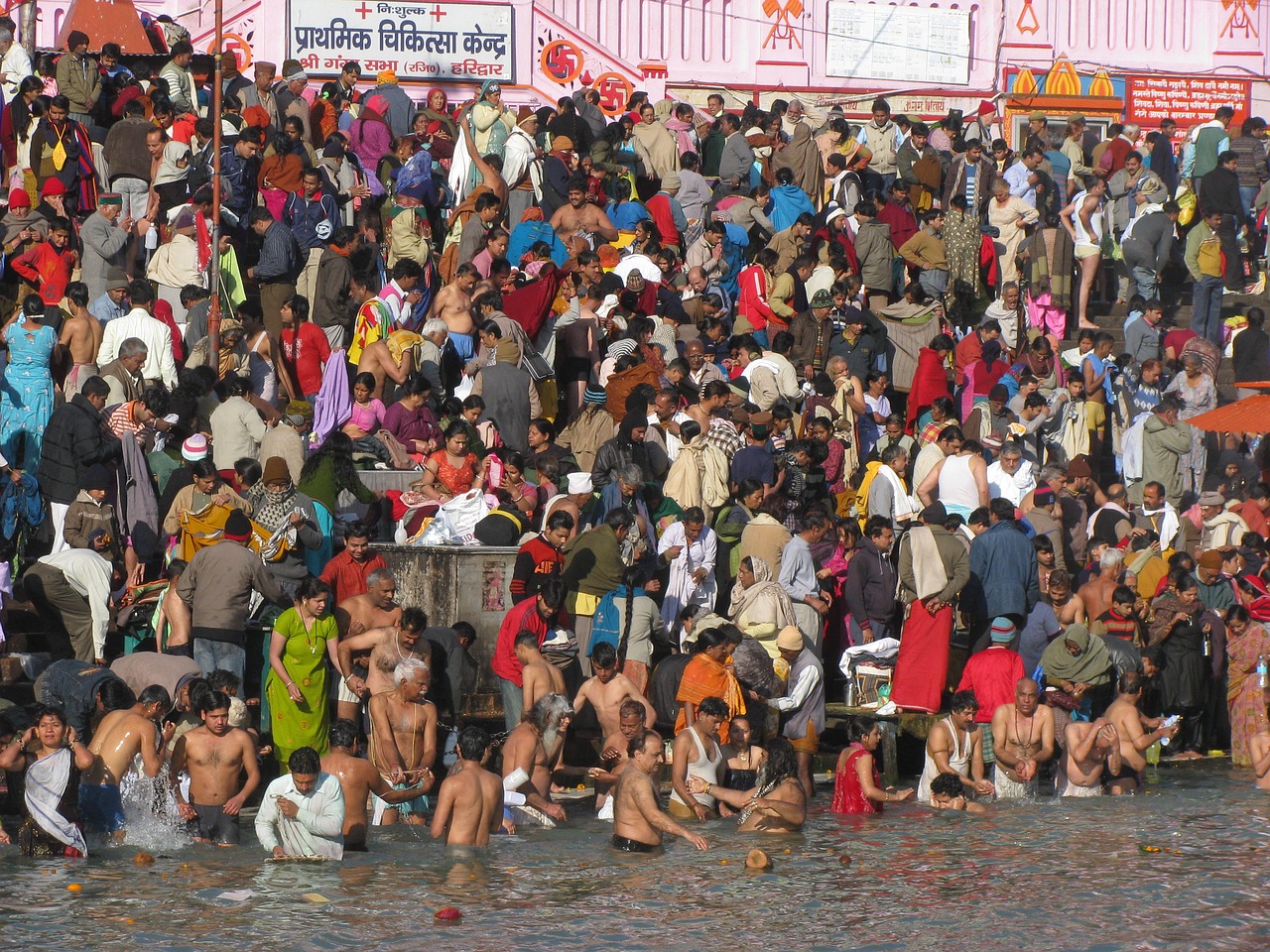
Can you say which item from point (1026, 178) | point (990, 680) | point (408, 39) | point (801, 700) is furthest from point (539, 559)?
point (408, 39)

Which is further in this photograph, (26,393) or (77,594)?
(26,393)

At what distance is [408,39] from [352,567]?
14.5m

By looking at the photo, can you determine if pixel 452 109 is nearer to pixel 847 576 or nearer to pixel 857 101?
pixel 857 101

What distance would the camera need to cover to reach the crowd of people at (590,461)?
13.9 m

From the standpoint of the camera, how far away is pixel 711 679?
14336 millimetres

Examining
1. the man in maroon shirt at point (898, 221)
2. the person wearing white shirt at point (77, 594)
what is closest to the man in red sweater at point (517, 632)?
the person wearing white shirt at point (77, 594)

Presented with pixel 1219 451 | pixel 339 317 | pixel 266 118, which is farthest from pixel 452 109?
pixel 1219 451

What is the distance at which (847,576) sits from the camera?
52.3ft

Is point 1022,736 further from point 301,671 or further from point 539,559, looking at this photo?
point 301,671

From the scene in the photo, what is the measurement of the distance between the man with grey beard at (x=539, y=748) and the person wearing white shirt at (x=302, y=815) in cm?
157

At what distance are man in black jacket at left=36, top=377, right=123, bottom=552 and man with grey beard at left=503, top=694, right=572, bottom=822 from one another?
12.7 ft

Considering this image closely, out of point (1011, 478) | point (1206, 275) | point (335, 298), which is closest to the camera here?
point (1011, 478)

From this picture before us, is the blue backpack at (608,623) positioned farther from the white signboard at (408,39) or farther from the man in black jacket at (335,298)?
the white signboard at (408,39)

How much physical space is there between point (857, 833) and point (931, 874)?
1.08m
